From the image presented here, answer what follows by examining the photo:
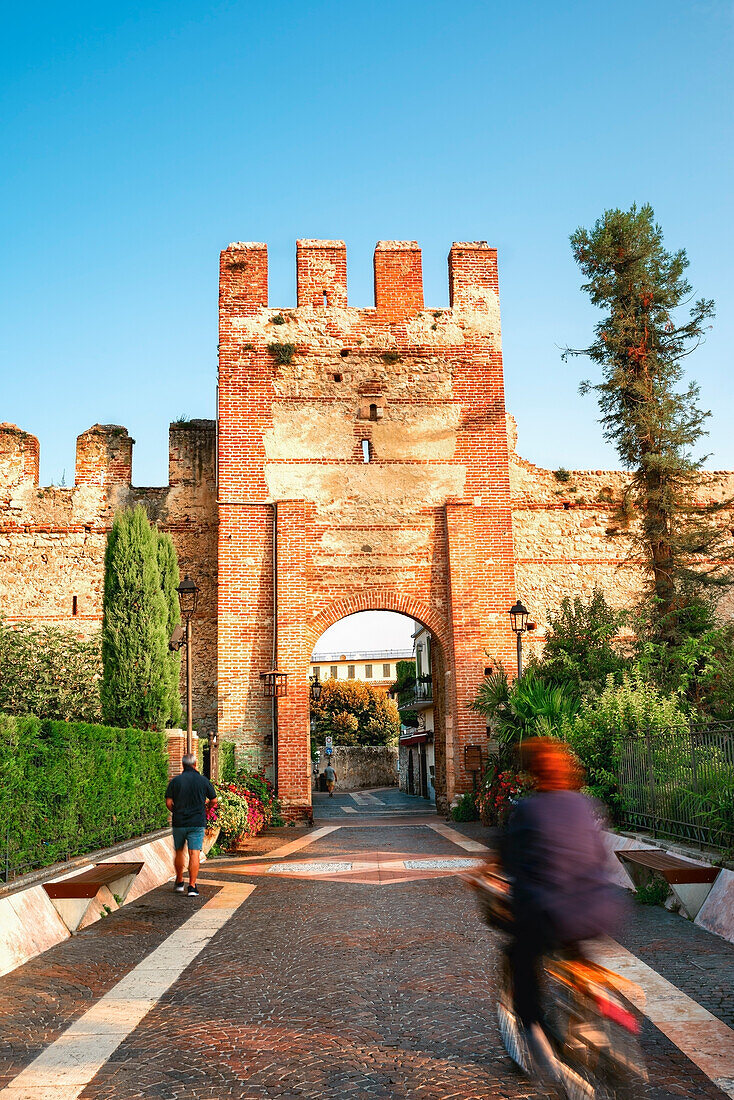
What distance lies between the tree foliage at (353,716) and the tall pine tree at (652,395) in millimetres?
37480

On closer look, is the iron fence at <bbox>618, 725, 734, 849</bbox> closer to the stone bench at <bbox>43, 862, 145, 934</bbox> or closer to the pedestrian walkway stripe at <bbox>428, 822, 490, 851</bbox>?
the pedestrian walkway stripe at <bbox>428, 822, 490, 851</bbox>

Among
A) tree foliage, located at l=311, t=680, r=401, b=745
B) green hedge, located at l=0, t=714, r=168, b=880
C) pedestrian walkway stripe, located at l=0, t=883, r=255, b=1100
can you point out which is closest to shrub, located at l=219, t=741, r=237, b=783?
green hedge, located at l=0, t=714, r=168, b=880

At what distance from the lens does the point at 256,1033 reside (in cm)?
501

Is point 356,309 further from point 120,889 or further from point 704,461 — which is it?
point 120,889

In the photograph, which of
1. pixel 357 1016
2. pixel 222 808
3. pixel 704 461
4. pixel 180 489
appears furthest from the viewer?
pixel 180 489

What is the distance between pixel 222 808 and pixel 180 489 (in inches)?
368

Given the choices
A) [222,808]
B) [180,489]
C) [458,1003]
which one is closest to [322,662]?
[180,489]

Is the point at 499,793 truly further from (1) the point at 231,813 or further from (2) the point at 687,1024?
(2) the point at 687,1024

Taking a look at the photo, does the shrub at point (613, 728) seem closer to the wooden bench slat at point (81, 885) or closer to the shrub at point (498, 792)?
the shrub at point (498, 792)

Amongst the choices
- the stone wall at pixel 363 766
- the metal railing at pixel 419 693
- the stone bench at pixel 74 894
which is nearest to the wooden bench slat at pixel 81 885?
the stone bench at pixel 74 894

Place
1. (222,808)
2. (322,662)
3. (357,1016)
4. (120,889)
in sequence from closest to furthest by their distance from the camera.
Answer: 1. (357,1016)
2. (120,889)
3. (222,808)
4. (322,662)

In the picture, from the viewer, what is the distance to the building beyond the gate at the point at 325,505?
19422mm

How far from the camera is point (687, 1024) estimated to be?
4934mm

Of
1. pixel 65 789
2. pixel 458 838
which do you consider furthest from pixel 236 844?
pixel 65 789
